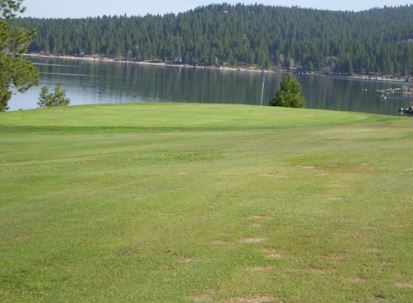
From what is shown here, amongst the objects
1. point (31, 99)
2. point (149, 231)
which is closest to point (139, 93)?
point (31, 99)

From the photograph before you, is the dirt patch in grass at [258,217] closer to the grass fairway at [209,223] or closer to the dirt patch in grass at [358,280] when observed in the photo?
the grass fairway at [209,223]

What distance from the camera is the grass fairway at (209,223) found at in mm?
8375

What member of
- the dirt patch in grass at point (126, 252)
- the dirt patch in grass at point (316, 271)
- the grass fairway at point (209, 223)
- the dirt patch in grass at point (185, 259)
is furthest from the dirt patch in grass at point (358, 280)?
the dirt patch in grass at point (126, 252)

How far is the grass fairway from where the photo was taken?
8.38 metres

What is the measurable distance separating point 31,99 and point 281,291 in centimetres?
8963

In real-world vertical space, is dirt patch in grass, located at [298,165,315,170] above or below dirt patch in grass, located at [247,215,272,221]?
below

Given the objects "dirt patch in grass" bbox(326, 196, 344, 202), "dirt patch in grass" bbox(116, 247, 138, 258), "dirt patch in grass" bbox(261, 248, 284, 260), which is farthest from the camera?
"dirt patch in grass" bbox(326, 196, 344, 202)

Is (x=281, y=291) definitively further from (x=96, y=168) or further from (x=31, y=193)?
(x=96, y=168)

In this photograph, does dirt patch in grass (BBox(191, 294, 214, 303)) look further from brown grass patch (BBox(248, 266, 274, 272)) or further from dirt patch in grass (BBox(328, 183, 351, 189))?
dirt patch in grass (BBox(328, 183, 351, 189))

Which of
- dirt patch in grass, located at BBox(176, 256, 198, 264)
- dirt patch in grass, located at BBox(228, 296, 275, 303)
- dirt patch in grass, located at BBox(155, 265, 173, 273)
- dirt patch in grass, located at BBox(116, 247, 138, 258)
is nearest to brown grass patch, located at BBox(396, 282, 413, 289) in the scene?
dirt patch in grass, located at BBox(228, 296, 275, 303)

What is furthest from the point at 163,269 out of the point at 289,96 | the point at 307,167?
the point at 289,96

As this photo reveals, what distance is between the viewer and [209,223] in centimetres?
1111

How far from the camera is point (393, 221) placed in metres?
11.0

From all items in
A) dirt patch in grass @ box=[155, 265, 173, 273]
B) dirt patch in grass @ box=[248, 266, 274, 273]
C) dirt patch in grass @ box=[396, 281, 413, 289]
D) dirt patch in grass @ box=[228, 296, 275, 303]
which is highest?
dirt patch in grass @ box=[396, 281, 413, 289]
